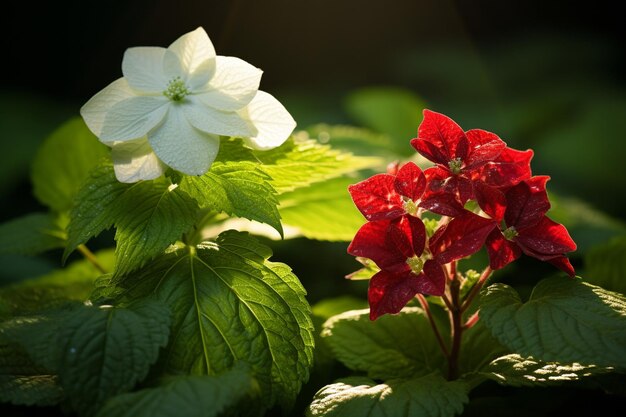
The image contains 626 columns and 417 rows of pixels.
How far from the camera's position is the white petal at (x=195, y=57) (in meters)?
0.83

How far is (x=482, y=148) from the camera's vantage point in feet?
2.59

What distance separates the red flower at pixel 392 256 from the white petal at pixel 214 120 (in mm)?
184

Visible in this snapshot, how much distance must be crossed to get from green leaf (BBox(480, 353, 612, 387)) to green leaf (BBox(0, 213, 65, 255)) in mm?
682

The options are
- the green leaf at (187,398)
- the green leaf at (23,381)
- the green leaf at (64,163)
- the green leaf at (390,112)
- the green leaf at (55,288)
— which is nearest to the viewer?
the green leaf at (187,398)

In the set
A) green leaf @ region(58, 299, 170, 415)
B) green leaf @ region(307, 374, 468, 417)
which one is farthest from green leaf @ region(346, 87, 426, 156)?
green leaf @ region(58, 299, 170, 415)

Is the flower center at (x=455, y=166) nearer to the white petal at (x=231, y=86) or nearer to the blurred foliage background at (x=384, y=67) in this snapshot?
the white petal at (x=231, y=86)

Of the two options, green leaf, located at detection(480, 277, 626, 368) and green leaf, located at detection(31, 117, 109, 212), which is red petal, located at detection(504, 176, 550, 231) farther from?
green leaf, located at detection(31, 117, 109, 212)

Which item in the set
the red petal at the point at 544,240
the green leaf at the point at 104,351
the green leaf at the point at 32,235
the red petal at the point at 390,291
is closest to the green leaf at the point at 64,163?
the green leaf at the point at 32,235

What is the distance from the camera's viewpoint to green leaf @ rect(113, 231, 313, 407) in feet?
2.44

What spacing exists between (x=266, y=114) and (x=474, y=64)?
2627 millimetres

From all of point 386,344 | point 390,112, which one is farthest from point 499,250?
point 390,112

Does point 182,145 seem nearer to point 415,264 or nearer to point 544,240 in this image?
point 415,264

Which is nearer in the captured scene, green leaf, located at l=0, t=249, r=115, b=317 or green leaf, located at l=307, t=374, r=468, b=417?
green leaf, located at l=307, t=374, r=468, b=417

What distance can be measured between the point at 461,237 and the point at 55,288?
2.20ft
